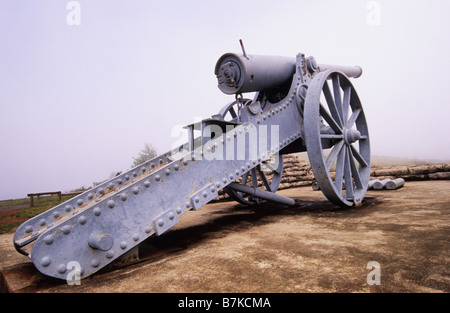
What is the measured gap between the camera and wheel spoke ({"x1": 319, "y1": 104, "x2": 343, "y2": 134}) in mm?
3965

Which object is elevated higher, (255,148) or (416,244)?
(255,148)

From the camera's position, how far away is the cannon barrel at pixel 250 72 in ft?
11.4

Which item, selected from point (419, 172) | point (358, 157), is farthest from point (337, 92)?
point (419, 172)

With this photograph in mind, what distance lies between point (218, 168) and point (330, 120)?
2143 mm

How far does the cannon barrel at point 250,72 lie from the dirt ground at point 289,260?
1.79m

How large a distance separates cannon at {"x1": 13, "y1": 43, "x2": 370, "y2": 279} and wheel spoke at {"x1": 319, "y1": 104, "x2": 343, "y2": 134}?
0.02 m

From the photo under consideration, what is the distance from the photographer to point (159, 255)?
234cm

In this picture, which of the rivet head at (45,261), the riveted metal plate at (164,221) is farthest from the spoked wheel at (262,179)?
the rivet head at (45,261)

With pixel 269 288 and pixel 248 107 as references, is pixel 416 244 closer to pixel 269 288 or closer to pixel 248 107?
pixel 269 288

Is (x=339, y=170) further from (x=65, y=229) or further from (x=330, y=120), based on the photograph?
(x=65, y=229)

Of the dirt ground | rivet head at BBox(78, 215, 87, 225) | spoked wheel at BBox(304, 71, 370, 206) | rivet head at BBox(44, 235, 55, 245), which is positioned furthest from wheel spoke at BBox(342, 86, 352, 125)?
rivet head at BBox(44, 235, 55, 245)

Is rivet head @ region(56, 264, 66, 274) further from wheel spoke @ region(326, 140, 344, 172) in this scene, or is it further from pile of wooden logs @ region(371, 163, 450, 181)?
pile of wooden logs @ region(371, 163, 450, 181)
